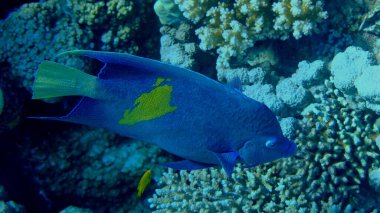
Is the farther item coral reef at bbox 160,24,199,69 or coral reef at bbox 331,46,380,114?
coral reef at bbox 160,24,199,69

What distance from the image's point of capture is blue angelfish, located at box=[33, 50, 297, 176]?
5.19 feet

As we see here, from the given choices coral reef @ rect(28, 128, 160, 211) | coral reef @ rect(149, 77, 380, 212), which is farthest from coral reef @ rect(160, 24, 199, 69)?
coral reef @ rect(149, 77, 380, 212)

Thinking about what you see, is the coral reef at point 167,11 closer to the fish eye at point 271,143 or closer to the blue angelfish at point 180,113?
the blue angelfish at point 180,113

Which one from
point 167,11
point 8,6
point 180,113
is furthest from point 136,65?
point 8,6

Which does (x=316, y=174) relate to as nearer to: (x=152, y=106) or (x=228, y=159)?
(x=228, y=159)

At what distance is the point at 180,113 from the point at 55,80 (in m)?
0.62

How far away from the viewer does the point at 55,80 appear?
1.44 metres

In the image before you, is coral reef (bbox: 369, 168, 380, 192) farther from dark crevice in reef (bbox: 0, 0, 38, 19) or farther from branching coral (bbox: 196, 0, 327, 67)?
dark crevice in reef (bbox: 0, 0, 38, 19)

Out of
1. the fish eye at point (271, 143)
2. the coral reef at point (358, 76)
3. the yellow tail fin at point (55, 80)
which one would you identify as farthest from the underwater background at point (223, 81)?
the yellow tail fin at point (55, 80)

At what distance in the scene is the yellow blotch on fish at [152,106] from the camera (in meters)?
1.63

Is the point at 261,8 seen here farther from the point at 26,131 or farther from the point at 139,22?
the point at 26,131

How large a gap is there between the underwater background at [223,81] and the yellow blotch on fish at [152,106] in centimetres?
193

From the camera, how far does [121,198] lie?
4441 millimetres

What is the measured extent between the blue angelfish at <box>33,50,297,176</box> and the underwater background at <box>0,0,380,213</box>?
5.59ft
